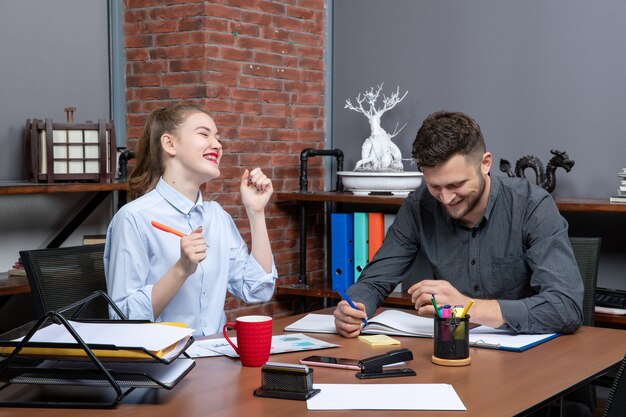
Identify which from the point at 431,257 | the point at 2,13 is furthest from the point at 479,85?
the point at 2,13

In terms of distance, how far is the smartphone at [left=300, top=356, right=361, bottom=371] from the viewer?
5.76 feet

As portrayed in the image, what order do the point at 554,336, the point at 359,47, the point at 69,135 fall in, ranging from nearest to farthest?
1. the point at 554,336
2. the point at 69,135
3. the point at 359,47

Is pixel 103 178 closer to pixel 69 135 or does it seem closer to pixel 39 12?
pixel 69 135

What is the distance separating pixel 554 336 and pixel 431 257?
0.48m

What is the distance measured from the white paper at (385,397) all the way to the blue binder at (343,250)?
2114 mm

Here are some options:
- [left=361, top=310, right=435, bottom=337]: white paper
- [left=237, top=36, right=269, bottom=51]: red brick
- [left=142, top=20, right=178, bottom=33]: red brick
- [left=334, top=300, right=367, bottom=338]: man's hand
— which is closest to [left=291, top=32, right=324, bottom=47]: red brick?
[left=237, top=36, right=269, bottom=51]: red brick

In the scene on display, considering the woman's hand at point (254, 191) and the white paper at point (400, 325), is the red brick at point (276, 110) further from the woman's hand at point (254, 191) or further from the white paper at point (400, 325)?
the white paper at point (400, 325)

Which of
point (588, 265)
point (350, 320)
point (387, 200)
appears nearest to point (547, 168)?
point (387, 200)

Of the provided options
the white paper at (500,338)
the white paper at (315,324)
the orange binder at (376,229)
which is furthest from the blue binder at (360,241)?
the white paper at (500,338)

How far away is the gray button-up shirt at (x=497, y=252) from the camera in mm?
2170

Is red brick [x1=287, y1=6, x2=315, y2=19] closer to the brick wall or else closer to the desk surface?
the brick wall

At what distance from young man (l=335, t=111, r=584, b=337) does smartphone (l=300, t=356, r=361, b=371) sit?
0.26 metres

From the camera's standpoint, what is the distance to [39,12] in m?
3.46

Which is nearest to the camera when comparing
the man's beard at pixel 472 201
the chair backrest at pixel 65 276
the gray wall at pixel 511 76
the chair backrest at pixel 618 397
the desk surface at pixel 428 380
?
the chair backrest at pixel 618 397
